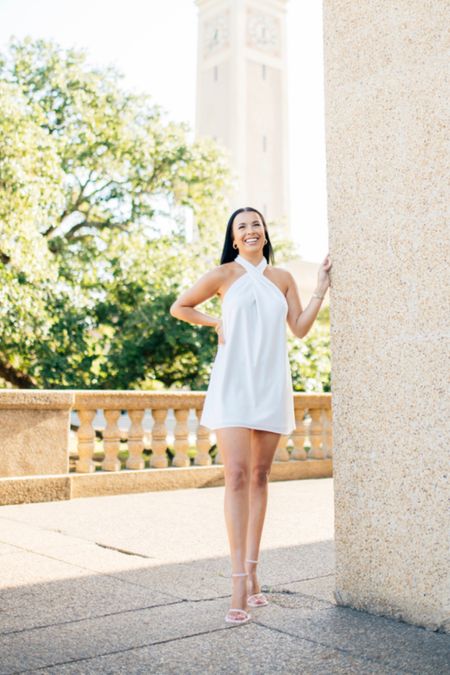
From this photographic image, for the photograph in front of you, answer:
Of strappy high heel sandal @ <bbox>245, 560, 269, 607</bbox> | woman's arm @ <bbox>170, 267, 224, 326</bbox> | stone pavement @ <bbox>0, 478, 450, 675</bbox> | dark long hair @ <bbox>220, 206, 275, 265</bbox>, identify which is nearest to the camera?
stone pavement @ <bbox>0, 478, 450, 675</bbox>

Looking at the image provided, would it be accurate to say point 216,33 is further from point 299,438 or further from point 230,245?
point 230,245

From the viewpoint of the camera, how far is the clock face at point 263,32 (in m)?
64.0

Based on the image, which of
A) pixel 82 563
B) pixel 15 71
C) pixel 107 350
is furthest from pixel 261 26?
pixel 82 563

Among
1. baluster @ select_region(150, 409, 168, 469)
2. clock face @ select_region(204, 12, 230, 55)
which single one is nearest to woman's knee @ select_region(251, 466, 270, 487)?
baluster @ select_region(150, 409, 168, 469)

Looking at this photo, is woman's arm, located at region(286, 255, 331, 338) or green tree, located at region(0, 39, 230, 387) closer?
woman's arm, located at region(286, 255, 331, 338)

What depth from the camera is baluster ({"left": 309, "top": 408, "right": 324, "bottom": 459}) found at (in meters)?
11.5

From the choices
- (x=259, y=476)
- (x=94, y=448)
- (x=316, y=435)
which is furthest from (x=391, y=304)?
(x=316, y=435)

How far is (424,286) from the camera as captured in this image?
4.00 metres

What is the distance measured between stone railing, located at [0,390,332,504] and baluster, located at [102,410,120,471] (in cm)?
1

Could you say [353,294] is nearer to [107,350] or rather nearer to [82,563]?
[82,563]

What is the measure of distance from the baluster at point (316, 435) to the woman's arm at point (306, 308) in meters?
7.26

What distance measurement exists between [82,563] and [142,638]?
1.74 meters

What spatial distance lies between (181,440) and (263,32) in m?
61.1

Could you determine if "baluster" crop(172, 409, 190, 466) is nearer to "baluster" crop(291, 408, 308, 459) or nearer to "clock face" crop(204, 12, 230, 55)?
"baluster" crop(291, 408, 308, 459)
